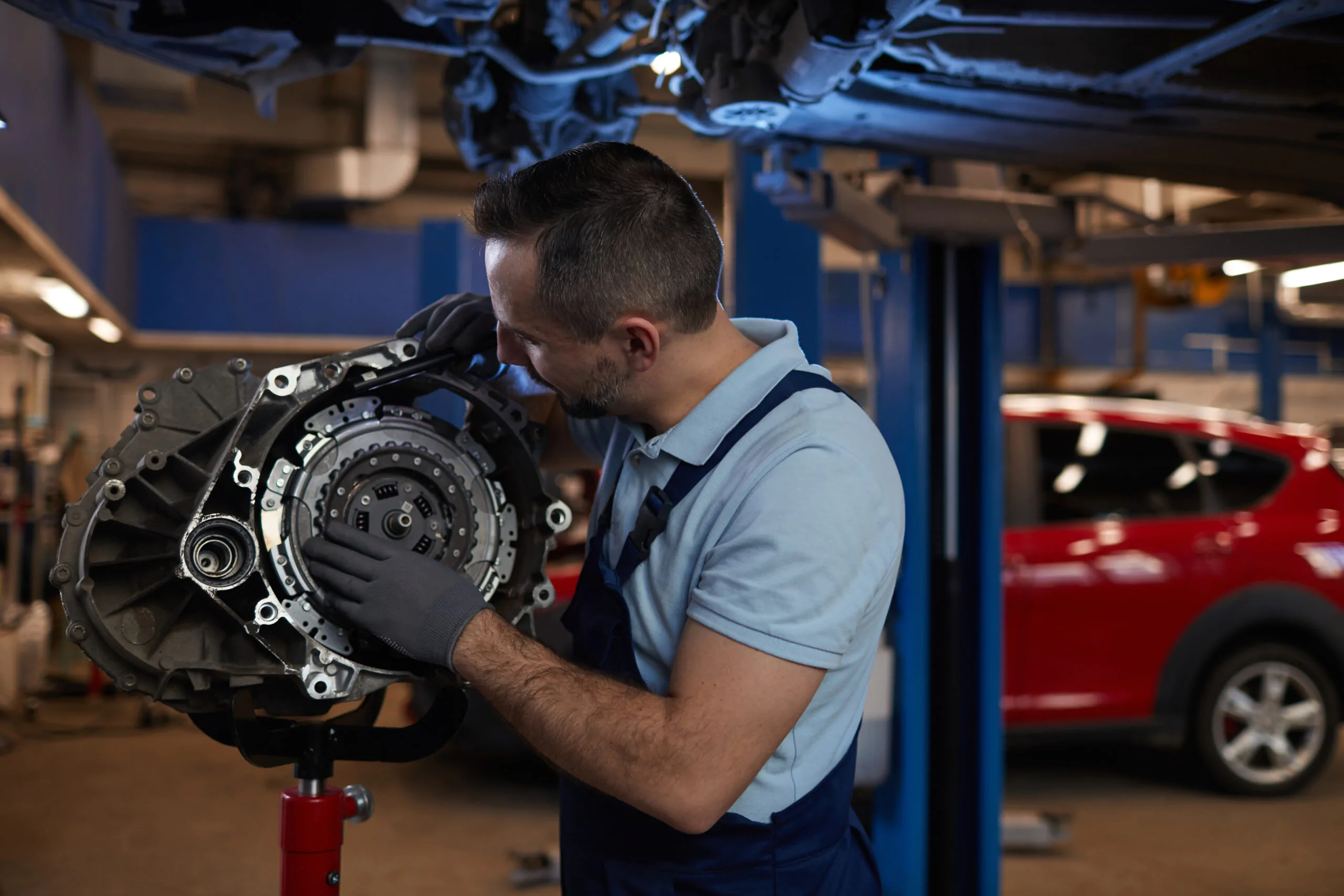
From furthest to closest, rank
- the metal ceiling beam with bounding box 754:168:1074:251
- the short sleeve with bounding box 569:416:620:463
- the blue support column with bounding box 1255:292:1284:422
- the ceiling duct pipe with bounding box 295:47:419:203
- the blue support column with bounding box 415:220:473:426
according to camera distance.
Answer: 1. the blue support column with bounding box 1255:292:1284:422
2. the ceiling duct pipe with bounding box 295:47:419:203
3. the blue support column with bounding box 415:220:473:426
4. the metal ceiling beam with bounding box 754:168:1074:251
5. the short sleeve with bounding box 569:416:620:463

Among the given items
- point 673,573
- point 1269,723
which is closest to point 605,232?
point 673,573

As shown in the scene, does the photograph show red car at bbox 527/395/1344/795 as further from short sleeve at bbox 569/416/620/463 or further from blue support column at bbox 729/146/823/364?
short sleeve at bbox 569/416/620/463

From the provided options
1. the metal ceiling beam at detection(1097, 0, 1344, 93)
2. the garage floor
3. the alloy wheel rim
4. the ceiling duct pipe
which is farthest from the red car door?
the ceiling duct pipe

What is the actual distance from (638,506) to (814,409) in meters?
0.27

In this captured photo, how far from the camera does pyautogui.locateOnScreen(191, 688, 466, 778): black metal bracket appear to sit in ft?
4.61

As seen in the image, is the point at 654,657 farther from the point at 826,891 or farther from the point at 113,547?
the point at 113,547

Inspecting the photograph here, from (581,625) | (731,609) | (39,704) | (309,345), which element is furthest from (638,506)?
(309,345)

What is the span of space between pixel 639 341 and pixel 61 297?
6413mm

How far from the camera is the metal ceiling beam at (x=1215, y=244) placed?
2596 mm

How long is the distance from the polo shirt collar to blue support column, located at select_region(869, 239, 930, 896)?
1.41m

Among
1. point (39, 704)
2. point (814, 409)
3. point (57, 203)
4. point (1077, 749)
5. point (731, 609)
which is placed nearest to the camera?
point (731, 609)

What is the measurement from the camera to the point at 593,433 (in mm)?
1688

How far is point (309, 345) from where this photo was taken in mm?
9125

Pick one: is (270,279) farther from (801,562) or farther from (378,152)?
(801,562)
